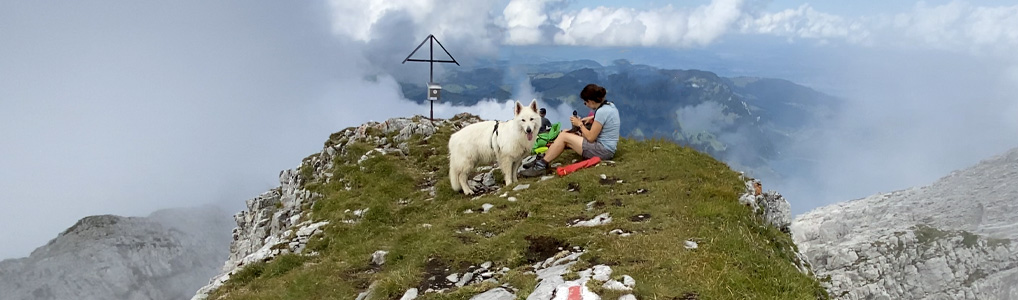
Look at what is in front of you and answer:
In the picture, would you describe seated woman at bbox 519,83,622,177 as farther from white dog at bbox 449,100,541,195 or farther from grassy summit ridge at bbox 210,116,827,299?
white dog at bbox 449,100,541,195

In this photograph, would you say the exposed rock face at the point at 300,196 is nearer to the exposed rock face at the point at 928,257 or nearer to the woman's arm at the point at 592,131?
the woman's arm at the point at 592,131

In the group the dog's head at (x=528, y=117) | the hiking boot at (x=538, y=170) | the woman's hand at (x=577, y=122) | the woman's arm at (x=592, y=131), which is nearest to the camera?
the dog's head at (x=528, y=117)

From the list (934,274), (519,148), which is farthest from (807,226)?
(519,148)

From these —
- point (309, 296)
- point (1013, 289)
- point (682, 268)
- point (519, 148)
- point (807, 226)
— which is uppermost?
point (519, 148)

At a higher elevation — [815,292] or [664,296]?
[664,296]

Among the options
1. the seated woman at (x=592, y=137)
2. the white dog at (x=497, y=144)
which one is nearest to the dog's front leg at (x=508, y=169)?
the white dog at (x=497, y=144)

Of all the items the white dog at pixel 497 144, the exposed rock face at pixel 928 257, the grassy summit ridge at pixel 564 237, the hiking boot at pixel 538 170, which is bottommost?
the exposed rock face at pixel 928 257

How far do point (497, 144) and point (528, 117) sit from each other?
1.49 metres

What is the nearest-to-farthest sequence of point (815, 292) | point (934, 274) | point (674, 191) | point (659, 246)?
point (815, 292) → point (659, 246) → point (674, 191) → point (934, 274)

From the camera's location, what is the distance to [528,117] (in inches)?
577

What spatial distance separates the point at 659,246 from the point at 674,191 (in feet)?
14.0

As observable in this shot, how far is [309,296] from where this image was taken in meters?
10.5

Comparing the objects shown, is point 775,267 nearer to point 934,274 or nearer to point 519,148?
point 519,148

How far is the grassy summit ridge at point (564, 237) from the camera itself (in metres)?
7.43
